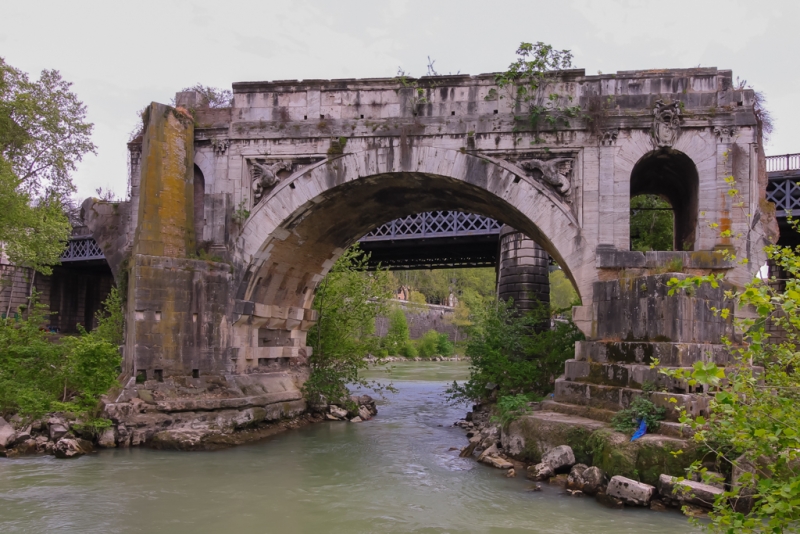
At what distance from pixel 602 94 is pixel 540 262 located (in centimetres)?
867

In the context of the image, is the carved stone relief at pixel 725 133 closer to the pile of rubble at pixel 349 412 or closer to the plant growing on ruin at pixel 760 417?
the plant growing on ruin at pixel 760 417

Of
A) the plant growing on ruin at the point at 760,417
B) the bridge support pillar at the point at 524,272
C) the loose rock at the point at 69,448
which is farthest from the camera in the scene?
the bridge support pillar at the point at 524,272

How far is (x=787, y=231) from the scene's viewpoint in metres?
22.1

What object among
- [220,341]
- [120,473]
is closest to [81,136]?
[220,341]

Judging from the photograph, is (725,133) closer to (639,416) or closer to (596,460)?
(639,416)

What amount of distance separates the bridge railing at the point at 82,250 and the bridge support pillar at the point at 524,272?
816 inches

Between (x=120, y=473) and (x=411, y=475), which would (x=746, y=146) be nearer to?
(x=411, y=475)

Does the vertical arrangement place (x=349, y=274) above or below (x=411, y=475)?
above

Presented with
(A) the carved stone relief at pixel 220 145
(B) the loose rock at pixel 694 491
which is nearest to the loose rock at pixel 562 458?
(B) the loose rock at pixel 694 491

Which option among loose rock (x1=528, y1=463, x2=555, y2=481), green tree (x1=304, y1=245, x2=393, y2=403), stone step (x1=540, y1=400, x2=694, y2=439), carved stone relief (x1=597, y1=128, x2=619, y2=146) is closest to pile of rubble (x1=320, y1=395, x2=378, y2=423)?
green tree (x1=304, y1=245, x2=393, y2=403)

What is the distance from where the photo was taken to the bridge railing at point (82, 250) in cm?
3219

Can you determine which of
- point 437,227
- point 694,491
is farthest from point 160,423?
point 437,227

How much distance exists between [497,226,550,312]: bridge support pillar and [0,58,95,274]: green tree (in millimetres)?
12133

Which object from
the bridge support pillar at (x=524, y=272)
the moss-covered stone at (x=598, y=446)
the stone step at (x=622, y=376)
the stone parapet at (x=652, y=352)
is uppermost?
the bridge support pillar at (x=524, y=272)
